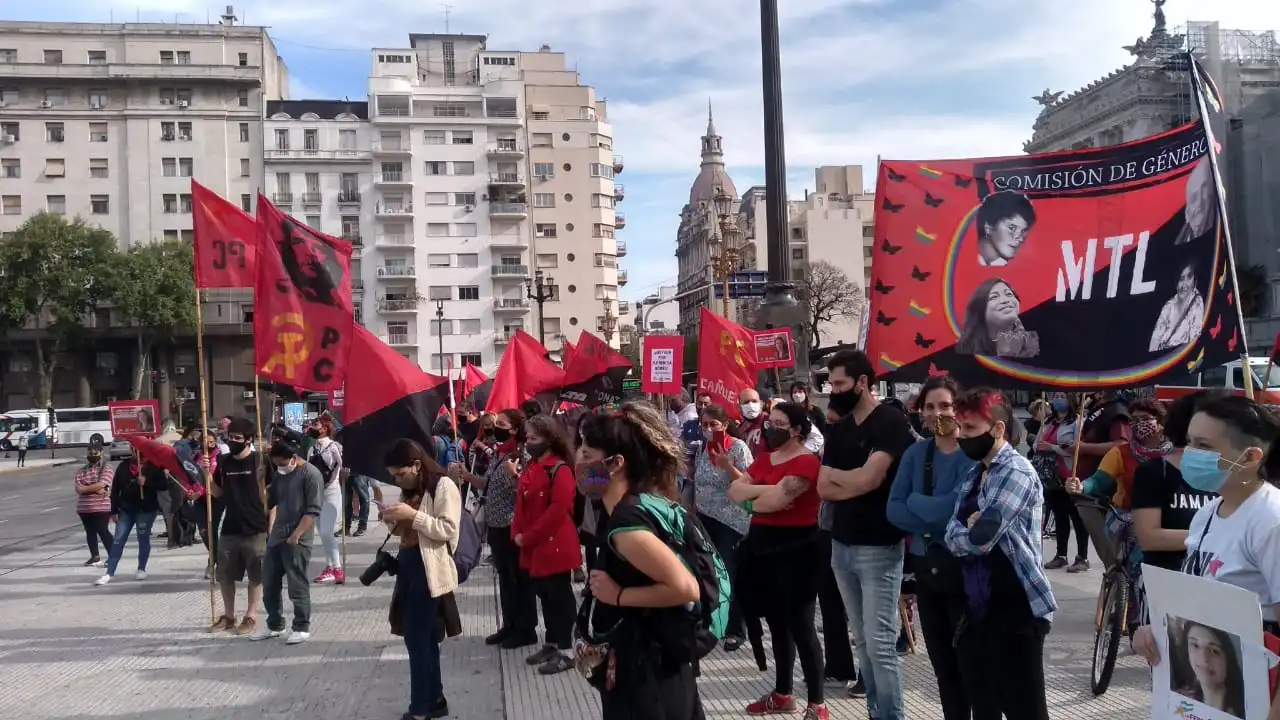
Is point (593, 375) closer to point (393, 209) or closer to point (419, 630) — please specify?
point (419, 630)

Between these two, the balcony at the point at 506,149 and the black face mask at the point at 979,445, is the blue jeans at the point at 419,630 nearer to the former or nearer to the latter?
the black face mask at the point at 979,445

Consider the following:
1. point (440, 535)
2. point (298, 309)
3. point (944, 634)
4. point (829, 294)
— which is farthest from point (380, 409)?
point (829, 294)

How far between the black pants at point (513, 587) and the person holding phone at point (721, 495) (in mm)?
1475

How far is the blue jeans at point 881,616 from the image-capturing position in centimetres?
512

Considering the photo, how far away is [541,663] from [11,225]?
223ft

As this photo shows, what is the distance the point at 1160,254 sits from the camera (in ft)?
20.2

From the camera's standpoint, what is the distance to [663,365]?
Answer: 13898 mm

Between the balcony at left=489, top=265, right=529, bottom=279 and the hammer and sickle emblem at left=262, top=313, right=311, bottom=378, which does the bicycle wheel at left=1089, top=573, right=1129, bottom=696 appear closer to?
the hammer and sickle emblem at left=262, top=313, right=311, bottom=378

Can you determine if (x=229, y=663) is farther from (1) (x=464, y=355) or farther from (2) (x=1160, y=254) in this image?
(1) (x=464, y=355)

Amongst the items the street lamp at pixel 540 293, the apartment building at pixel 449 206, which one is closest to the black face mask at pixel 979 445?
the street lamp at pixel 540 293

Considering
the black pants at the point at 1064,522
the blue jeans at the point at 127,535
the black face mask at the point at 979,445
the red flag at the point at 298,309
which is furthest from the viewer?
the blue jeans at the point at 127,535

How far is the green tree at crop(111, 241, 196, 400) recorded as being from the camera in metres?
57.3

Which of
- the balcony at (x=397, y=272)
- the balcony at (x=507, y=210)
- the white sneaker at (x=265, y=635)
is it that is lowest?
the white sneaker at (x=265, y=635)

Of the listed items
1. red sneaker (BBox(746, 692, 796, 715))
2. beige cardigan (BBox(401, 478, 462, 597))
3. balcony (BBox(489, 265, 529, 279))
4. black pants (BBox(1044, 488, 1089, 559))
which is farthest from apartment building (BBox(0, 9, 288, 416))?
red sneaker (BBox(746, 692, 796, 715))
